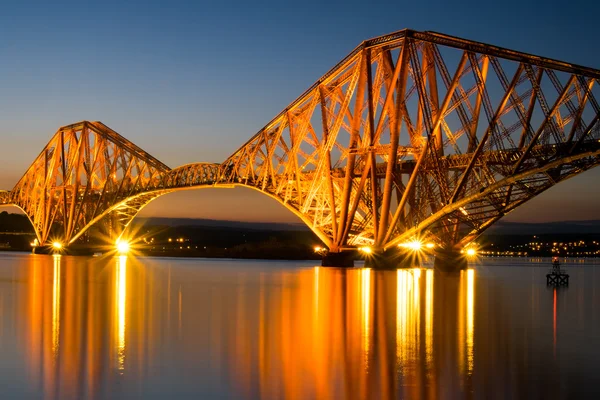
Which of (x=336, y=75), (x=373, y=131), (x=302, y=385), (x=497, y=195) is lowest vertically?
(x=302, y=385)

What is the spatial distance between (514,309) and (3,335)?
57.8 feet

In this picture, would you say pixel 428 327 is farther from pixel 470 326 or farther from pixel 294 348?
pixel 294 348

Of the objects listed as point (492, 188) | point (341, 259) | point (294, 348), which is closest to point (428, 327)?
point (294, 348)

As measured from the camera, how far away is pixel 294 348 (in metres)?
18.5

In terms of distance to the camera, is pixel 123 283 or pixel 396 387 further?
pixel 123 283

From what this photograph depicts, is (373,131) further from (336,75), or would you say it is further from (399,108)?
(336,75)

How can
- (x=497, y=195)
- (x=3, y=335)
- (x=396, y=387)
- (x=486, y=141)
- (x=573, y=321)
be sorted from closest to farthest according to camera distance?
(x=396, y=387), (x=3, y=335), (x=573, y=321), (x=486, y=141), (x=497, y=195)

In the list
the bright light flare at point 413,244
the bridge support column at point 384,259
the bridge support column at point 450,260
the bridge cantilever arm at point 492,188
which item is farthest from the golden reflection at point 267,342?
the bridge support column at point 450,260

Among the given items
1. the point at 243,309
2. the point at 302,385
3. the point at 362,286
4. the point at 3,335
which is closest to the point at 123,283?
the point at 362,286

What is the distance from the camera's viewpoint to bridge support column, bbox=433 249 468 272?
203 feet

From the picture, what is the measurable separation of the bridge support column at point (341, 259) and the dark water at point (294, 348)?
26754mm

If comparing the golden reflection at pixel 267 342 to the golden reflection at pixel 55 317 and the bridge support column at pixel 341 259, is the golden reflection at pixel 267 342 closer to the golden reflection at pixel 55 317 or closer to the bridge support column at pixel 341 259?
the golden reflection at pixel 55 317

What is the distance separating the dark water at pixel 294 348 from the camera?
14070mm

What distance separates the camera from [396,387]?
1398 centimetres
